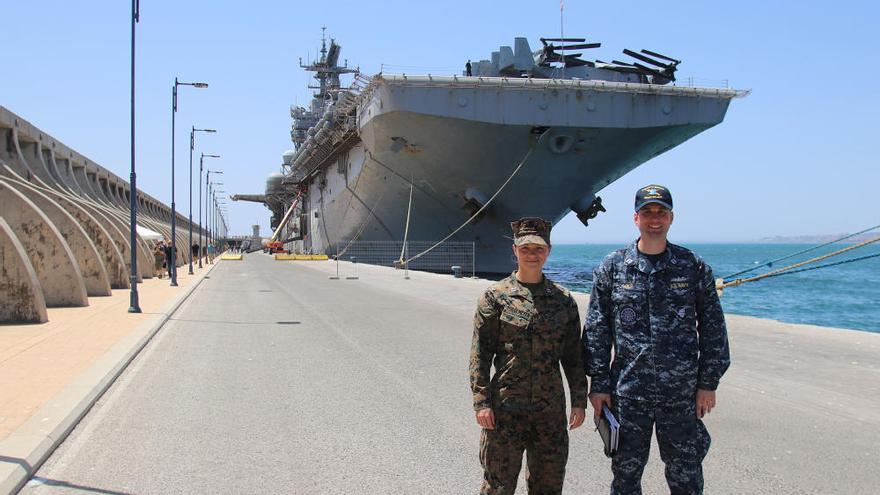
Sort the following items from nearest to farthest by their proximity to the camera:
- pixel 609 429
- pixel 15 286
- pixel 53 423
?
pixel 609 429, pixel 53 423, pixel 15 286

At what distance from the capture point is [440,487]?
468cm

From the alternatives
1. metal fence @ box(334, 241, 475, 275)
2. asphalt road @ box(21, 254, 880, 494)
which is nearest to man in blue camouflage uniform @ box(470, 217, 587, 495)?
asphalt road @ box(21, 254, 880, 494)

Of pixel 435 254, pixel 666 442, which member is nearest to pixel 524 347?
pixel 666 442

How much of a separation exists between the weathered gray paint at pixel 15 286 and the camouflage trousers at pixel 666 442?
12.1 meters

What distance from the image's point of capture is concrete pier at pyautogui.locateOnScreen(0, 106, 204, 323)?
13.1 metres

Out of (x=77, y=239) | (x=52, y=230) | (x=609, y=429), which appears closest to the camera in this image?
(x=609, y=429)

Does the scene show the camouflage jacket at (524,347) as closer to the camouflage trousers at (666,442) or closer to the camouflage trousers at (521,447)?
the camouflage trousers at (521,447)

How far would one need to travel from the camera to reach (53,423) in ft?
19.6

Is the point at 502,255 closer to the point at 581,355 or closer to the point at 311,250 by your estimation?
the point at 311,250

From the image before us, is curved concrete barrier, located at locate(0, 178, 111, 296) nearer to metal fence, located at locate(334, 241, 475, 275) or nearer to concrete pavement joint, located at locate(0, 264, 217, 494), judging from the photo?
concrete pavement joint, located at locate(0, 264, 217, 494)

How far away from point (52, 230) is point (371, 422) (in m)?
11.9

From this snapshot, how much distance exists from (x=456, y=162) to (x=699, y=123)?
10.0 meters

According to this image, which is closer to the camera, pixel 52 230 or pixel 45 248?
pixel 52 230

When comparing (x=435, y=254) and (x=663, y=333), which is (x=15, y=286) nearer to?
(x=663, y=333)
